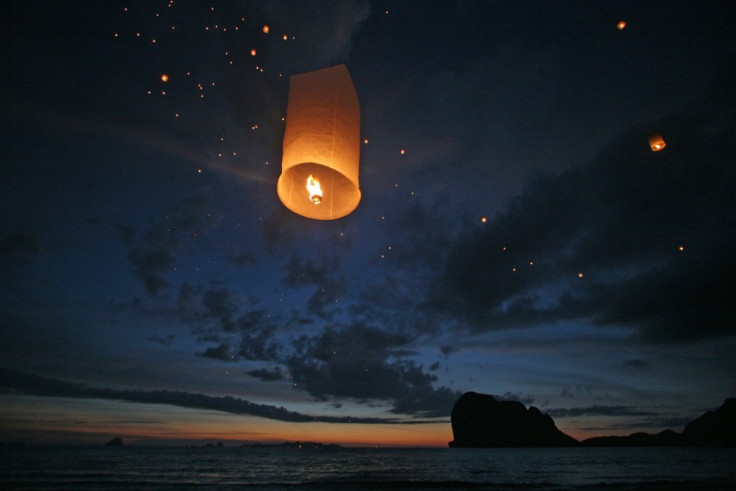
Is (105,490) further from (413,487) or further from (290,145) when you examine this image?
(290,145)

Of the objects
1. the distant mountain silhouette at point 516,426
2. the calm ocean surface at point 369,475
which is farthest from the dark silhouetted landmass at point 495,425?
the calm ocean surface at point 369,475

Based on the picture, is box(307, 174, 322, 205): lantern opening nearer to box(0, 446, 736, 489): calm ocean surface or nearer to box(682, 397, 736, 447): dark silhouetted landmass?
box(0, 446, 736, 489): calm ocean surface

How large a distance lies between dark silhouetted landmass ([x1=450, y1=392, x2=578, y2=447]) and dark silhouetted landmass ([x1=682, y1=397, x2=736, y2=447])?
176 feet

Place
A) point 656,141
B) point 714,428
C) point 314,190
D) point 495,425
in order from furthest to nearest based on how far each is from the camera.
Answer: point 714,428
point 495,425
point 656,141
point 314,190

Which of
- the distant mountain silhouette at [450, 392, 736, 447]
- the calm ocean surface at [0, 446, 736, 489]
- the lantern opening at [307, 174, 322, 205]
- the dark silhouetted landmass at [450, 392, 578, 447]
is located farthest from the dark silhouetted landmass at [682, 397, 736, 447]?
the lantern opening at [307, 174, 322, 205]

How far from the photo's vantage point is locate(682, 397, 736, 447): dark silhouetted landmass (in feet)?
483

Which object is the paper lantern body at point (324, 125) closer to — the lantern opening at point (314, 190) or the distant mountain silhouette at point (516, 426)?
the lantern opening at point (314, 190)

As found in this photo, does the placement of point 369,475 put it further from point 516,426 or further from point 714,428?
point 714,428

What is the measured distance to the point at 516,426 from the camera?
491 ft

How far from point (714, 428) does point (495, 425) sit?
288ft

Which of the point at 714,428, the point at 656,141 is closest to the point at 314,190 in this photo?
the point at 656,141

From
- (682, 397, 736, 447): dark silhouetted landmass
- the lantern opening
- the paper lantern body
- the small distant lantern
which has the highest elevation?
the small distant lantern

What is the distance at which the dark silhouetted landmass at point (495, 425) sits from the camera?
144 m

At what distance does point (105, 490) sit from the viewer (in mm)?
18281
